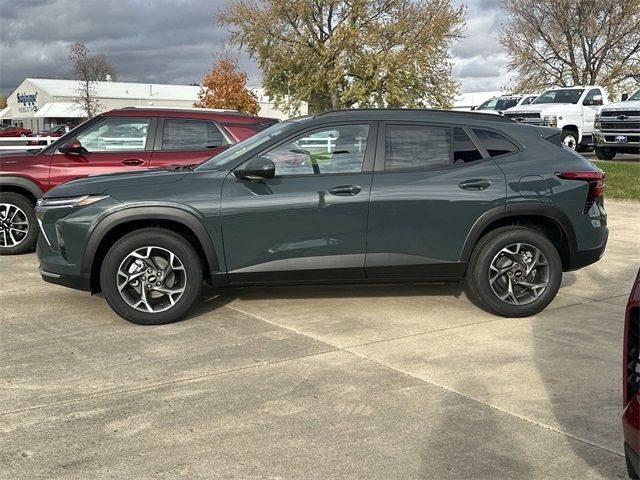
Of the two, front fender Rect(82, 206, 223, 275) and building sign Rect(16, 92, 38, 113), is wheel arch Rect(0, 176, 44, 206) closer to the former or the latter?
front fender Rect(82, 206, 223, 275)

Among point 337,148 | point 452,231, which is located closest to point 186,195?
point 337,148

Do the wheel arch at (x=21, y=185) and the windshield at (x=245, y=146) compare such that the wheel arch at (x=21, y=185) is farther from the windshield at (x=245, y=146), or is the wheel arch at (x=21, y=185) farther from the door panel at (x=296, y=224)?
the door panel at (x=296, y=224)

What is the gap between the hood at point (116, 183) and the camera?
5375 millimetres

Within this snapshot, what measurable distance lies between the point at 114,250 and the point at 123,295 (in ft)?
1.22

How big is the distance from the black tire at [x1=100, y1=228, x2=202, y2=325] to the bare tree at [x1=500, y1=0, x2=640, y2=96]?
33.5 m

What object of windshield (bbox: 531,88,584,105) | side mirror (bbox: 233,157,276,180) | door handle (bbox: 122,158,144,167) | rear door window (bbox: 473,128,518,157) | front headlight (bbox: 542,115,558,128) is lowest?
side mirror (bbox: 233,157,276,180)

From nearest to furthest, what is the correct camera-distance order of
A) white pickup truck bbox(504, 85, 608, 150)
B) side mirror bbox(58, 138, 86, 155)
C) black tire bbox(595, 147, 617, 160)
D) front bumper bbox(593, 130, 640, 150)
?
side mirror bbox(58, 138, 86, 155)
front bumper bbox(593, 130, 640, 150)
black tire bbox(595, 147, 617, 160)
white pickup truck bbox(504, 85, 608, 150)

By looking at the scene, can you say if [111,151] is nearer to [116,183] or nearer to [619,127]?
[116,183]

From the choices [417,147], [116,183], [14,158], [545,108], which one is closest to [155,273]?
[116,183]

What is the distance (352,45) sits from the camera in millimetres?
32094

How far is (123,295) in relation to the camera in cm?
532

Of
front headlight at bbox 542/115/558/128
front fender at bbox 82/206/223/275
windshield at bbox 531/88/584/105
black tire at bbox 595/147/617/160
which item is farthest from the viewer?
windshield at bbox 531/88/584/105

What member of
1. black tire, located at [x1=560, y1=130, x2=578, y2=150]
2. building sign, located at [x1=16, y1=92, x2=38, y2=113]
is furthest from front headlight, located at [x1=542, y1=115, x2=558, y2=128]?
building sign, located at [x1=16, y1=92, x2=38, y2=113]

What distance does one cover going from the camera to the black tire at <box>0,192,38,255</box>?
827cm
